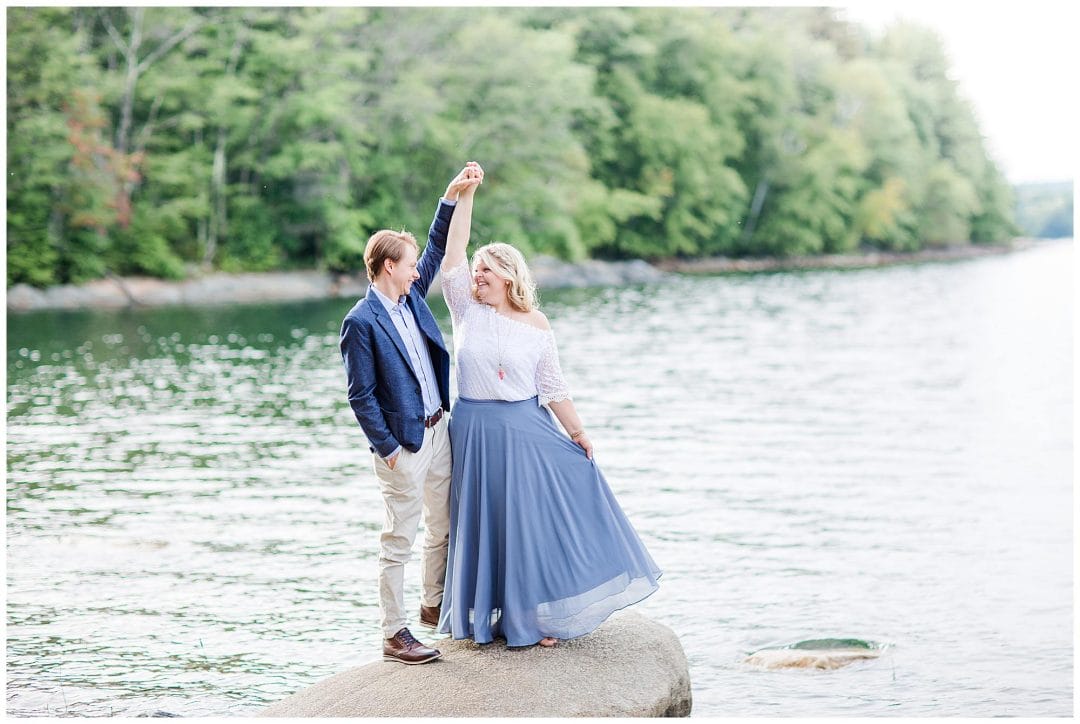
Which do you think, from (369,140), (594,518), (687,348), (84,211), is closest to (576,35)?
(369,140)

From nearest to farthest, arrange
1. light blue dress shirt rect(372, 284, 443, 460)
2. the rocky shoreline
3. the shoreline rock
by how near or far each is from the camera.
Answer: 1. light blue dress shirt rect(372, 284, 443, 460)
2. the rocky shoreline
3. the shoreline rock

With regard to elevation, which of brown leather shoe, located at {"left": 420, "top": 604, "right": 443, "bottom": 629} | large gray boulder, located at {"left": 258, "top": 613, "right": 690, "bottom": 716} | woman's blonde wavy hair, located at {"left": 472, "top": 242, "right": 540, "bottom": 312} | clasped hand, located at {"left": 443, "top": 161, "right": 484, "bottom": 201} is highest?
clasped hand, located at {"left": 443, "top": 161, "right": 484, "bottom": 201}

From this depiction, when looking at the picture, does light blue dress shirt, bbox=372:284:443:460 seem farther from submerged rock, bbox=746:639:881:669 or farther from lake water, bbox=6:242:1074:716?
submerged rock, bbox=746:639:881:669

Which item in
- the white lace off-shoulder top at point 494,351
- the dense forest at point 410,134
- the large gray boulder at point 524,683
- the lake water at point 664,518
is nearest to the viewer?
the large gray boulder at point 524,683

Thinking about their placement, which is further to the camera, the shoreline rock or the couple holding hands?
the shoreline rock

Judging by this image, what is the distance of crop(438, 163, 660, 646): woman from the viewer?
227 inches

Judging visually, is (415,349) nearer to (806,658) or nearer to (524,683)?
(524,683)

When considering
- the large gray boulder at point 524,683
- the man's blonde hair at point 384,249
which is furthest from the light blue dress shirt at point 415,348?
the large gray boulder at point 524,683

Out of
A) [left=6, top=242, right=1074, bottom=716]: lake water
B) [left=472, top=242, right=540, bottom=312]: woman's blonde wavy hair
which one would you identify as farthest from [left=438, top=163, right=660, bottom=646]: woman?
[left=6, top=242, right=1074, bottom=716]: lake water

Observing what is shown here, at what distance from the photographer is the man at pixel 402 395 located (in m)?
5.57

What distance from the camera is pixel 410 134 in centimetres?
4109

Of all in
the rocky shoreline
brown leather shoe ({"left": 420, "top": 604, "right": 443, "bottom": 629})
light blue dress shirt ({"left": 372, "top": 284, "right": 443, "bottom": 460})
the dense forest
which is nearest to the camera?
light blue dress shirt ({"left": 372, "top": 284, "right": 443, "bottom": 460})

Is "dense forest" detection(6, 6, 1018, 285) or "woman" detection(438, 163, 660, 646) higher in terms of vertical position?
"dense forest" detection(6, 6, 1018, 285)

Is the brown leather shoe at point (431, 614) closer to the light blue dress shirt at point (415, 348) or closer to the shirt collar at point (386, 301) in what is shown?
the light blue dress shirt at point (415, 348)
